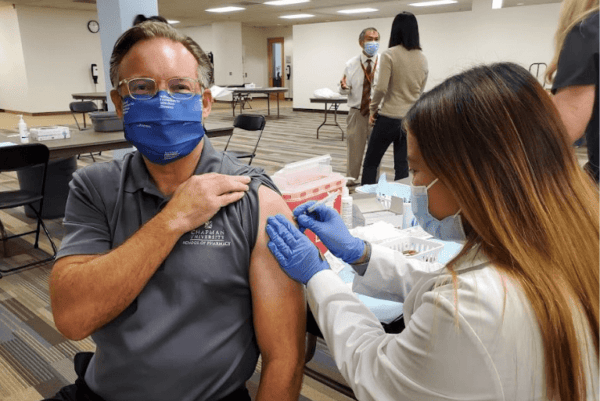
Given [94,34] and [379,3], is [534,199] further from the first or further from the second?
[94,34]

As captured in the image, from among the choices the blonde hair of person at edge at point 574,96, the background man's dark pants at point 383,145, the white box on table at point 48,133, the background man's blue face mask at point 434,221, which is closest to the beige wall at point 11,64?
the white box on table at point 48,133

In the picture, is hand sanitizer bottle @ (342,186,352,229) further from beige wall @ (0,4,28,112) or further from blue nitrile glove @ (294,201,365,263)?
beige wall @ (0,4,28,112)

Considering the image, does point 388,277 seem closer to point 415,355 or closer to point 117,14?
point 415,355

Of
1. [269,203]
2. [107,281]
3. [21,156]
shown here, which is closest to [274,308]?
[269,203]

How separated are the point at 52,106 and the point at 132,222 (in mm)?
13079

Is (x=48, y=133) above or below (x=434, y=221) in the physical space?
below

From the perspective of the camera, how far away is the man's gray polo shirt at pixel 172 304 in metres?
1.02

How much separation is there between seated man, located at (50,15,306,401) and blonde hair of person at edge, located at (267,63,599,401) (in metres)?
0.33

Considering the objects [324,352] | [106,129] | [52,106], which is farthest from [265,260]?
[52,106]

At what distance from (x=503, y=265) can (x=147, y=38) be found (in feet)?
3.17

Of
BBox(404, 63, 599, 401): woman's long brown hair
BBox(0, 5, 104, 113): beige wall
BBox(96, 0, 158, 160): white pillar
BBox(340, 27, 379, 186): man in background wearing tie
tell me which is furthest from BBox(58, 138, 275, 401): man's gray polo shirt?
BBox(0, 5, 104, 113): beige wall

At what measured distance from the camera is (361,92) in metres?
4.78

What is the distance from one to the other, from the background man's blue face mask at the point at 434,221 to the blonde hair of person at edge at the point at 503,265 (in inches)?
1.8

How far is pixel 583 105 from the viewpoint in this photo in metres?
1.43
